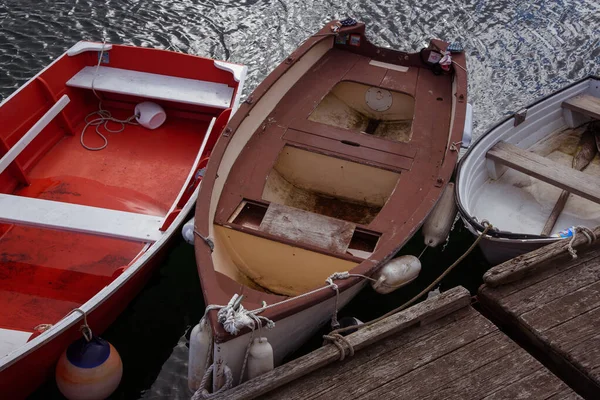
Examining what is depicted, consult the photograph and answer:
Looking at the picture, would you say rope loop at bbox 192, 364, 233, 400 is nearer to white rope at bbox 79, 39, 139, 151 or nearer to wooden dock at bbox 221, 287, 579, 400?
wooden dock at bbox 221, 287, 579, 400

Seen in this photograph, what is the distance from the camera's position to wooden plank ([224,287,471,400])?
4133 mm

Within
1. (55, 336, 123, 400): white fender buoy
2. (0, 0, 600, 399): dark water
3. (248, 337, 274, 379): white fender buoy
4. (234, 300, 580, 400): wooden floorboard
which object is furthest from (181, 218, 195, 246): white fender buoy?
(0, 0, 600, 399): dark water

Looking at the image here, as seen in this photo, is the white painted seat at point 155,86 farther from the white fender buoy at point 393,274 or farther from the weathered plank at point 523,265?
the weathered plank at point 523,265

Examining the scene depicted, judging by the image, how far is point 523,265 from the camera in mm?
4820

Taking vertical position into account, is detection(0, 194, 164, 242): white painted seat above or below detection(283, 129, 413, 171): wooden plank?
below

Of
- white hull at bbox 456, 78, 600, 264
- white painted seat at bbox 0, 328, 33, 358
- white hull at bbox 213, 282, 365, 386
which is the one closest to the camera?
white hull at bbox 213, 282, 365, 386

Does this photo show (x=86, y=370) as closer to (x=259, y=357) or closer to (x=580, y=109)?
(x=259, y=357)

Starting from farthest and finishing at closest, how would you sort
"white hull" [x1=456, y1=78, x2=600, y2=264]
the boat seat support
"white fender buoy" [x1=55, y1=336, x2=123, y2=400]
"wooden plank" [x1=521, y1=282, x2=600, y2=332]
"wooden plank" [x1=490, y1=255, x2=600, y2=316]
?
the boat seat support, "white hull" [x1=456, y1=78, x2=600, y2=264], "white fender buoy" [x1=55, y1=336, x2=123, y2=400], "wooden plank" [x1=490, y1=255, x2=600, y2=316], "wooden plank" [x1=521, y1=282, x2=600, y2=332]

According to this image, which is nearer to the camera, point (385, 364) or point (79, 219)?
point (385, 364)

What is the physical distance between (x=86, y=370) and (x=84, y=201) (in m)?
2.33

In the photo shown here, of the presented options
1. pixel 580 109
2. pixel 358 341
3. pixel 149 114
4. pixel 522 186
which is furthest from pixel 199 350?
pixel 580 109

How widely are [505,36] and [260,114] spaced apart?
672 cm

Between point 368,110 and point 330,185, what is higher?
point 368,110

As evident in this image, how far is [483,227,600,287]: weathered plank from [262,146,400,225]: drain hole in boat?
1.77 meters
